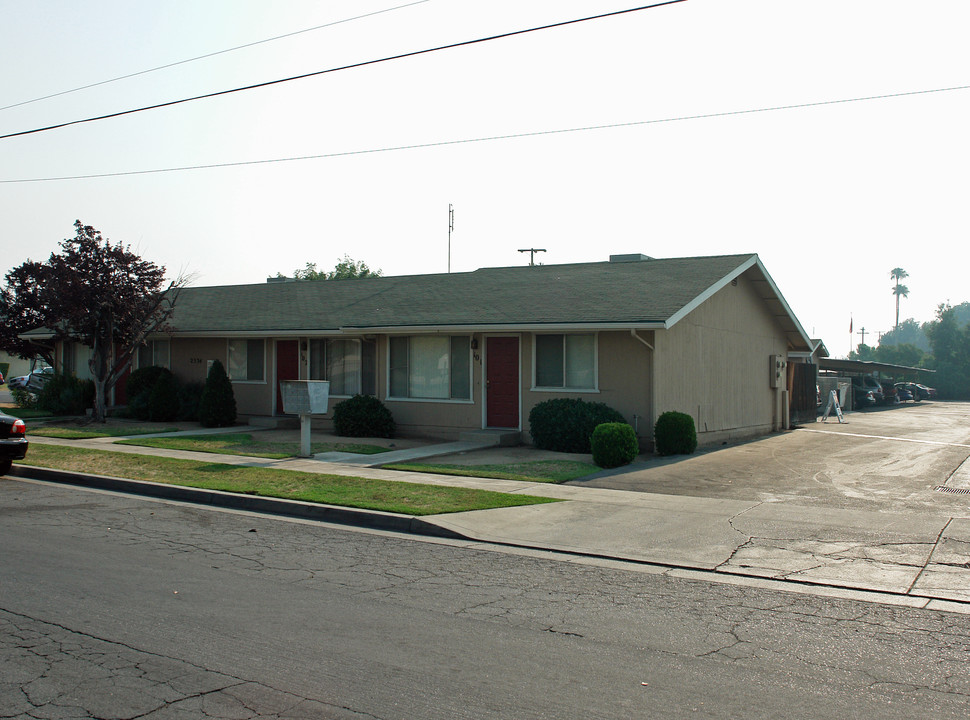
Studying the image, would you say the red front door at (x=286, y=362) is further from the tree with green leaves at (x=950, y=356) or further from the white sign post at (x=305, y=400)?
the tree with green leaves at (x=950, y=356)

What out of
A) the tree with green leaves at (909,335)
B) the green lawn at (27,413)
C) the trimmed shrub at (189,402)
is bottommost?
the green lawn at (27,413)

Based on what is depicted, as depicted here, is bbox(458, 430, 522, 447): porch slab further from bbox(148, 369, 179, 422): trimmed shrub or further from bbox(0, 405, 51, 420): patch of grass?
bbox(0, 405, 51, 420): patch of grass

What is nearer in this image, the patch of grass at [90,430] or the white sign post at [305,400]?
the white sign post at [305,400]

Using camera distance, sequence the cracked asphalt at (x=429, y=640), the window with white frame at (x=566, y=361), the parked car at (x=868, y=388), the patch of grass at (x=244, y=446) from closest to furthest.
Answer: the cracked asphalt at (x=429, y=640)
the patch of grass at (x=244, y=446)
the window with white frame at (x=566, y=361)
the parked car at (x=868, y=388)

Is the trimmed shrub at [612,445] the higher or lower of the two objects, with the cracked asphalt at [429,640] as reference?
higher

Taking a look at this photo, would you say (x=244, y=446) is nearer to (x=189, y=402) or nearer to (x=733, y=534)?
(x=189, y=402)

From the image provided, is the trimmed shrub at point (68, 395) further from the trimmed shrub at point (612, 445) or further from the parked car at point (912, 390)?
the parked car at point (912, 390)

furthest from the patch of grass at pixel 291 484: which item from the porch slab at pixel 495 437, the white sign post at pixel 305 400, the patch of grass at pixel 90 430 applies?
the porch slab at pixel 495 437

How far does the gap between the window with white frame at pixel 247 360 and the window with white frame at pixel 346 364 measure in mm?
2093

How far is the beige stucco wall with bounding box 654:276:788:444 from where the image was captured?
18.7 meters

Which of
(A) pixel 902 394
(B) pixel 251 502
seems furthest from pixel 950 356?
(B) pixel 251 502

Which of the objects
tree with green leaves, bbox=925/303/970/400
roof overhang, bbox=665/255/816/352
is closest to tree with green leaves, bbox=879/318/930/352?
tree with green leaves, bbox=925/303/970/400

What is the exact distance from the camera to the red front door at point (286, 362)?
23.5 metres

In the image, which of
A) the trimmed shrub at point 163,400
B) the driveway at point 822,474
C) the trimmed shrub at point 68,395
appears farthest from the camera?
the trimmed shrub at point 68,395
